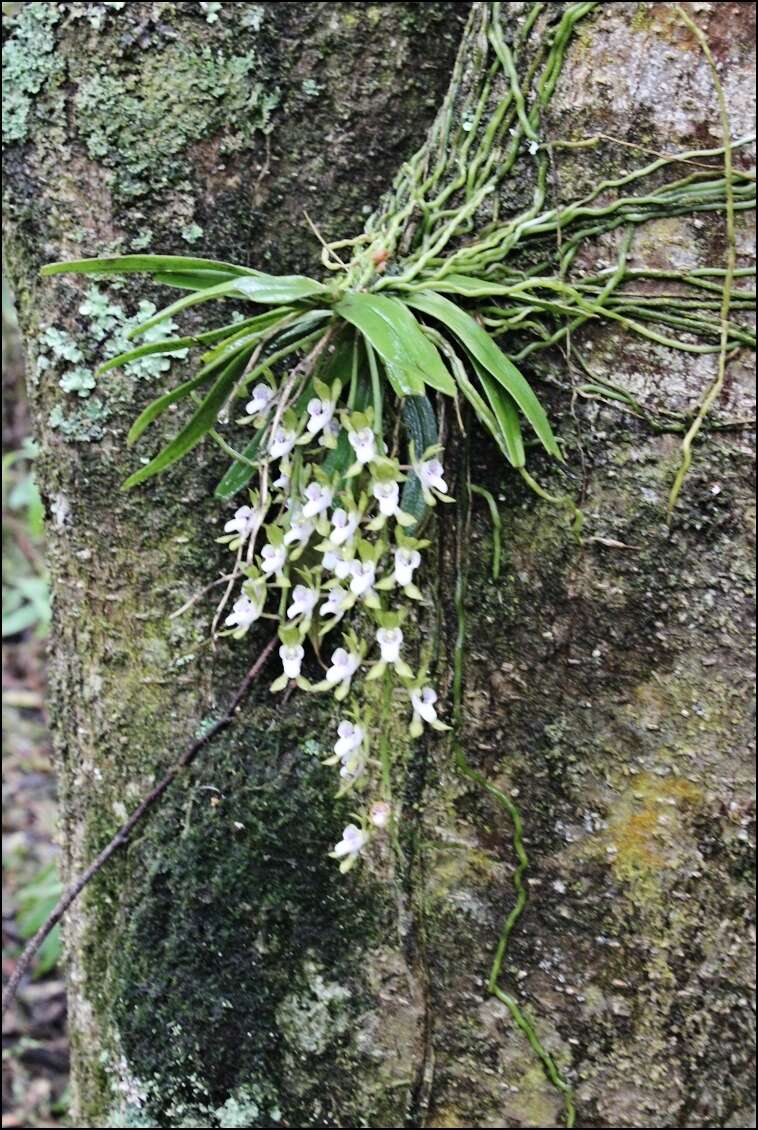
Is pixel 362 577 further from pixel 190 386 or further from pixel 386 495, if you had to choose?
pixel 190 386

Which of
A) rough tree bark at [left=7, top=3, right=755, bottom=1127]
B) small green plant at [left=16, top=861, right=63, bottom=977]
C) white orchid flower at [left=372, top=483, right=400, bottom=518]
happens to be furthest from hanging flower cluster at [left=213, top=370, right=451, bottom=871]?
small green plant at [left=16, top=861, right=63, bottom=977]

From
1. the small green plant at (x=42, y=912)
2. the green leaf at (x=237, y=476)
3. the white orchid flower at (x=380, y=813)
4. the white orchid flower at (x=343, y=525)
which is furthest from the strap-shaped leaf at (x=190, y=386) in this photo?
the small green plant at (x=42, y=912)

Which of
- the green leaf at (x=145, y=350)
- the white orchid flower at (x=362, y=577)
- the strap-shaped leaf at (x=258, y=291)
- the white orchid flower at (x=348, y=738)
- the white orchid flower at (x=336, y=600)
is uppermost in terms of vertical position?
the strap-shaped leaf at (x=258, y=291)

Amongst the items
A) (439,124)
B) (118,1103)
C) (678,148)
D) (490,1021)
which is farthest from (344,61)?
(118,1103)

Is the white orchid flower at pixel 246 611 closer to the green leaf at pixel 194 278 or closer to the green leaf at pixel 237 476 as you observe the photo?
the green leaf at pixel 237 476

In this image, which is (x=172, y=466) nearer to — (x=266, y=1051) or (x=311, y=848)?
(x=311, y=848)

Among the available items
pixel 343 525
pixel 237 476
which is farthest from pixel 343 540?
pixel 237 476
